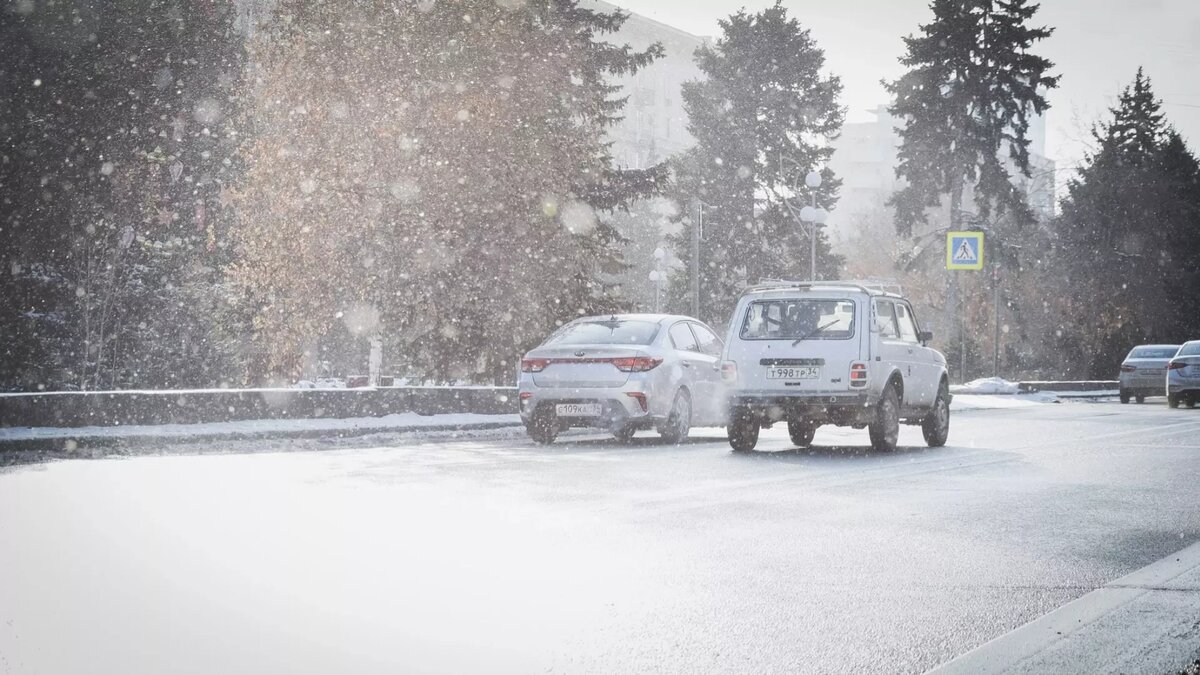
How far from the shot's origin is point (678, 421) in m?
17.3

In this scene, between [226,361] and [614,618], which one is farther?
[226,361]

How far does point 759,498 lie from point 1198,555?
367cm

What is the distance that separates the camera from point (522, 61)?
2747 centimetres

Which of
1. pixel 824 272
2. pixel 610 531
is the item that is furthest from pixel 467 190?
pixel 824 272

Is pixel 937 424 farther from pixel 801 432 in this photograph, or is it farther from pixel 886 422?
pixel 886 422

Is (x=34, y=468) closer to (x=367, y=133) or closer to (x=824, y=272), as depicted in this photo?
(x=367, y=133)

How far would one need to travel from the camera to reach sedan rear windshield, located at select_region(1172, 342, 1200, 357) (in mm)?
32647

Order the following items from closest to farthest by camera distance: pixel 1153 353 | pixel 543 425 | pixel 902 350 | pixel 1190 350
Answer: pixel 902 350
pixel 543 425
pixel 1190 350
pixel 1153 353

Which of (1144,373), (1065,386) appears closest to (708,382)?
(1144,373)

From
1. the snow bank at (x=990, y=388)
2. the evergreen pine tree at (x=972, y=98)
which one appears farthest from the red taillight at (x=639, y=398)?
the evergreen pine tree at (x=972, y=98)

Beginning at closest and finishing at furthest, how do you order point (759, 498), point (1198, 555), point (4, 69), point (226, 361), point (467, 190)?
point (1198, 555) → point (759, 498) → point (467, 190) → point (4, 69) → point (226, 361)

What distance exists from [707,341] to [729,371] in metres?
3.10

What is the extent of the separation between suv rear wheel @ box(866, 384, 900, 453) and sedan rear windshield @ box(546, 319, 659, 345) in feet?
10.1

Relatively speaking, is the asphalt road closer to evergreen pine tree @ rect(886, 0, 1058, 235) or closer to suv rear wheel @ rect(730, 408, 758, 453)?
suv rear wheel @ rect(730, 408, 758, 453)
